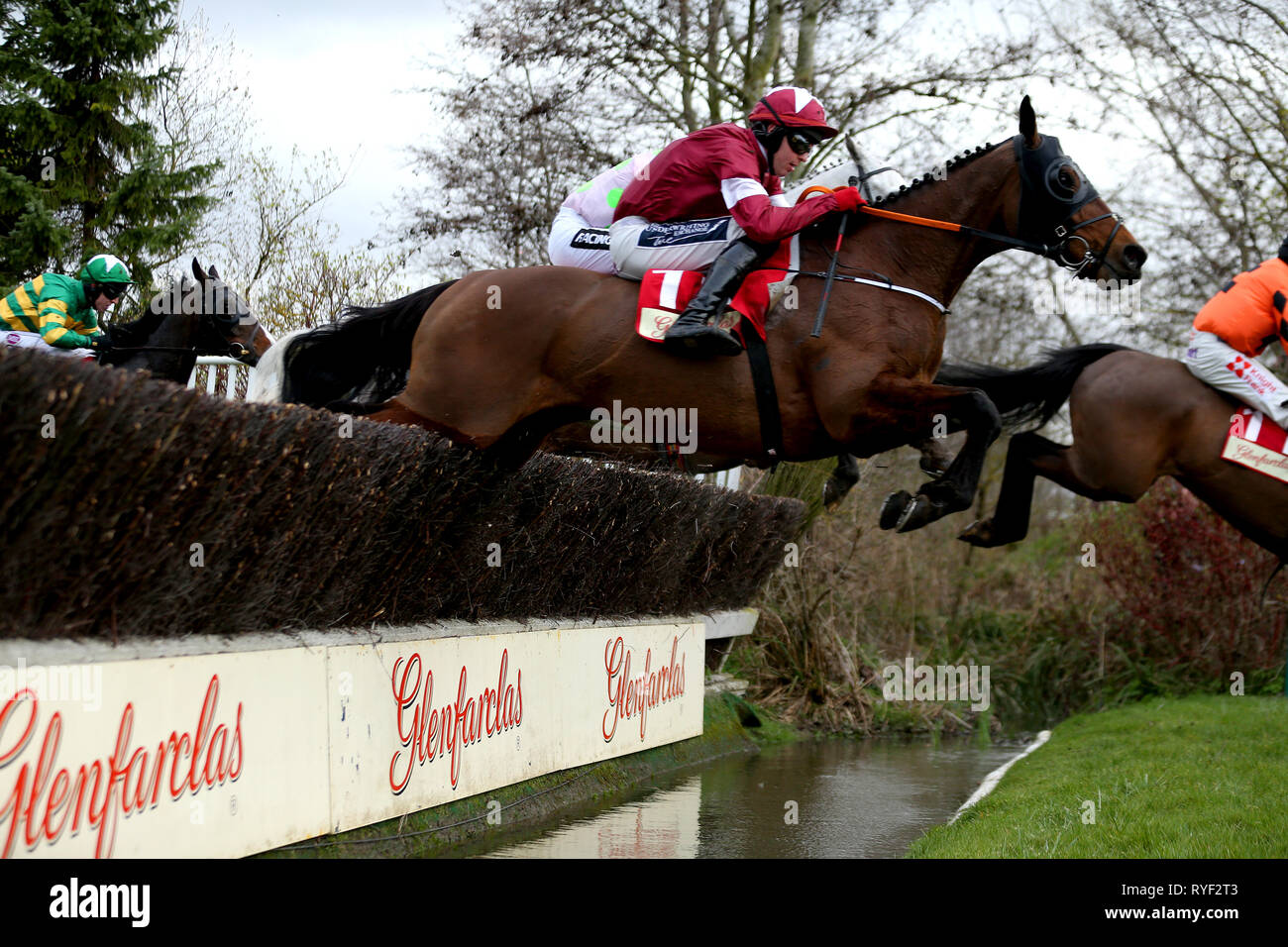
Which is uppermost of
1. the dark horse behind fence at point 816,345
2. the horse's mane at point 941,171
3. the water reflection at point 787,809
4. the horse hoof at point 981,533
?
the horse's mane at point 941,171

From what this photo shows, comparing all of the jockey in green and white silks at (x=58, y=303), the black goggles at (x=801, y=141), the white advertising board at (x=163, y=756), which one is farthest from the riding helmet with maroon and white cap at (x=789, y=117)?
the jockey in green and white silks at (x=58, y=303)

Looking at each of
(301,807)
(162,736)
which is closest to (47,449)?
(162,736)

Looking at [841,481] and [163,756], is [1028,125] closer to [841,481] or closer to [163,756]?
[841,481]

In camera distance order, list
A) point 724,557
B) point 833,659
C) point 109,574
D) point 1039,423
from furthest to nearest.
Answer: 1. point 833,659
2. point 724,557
3. point 1039,423
4. point 109,574

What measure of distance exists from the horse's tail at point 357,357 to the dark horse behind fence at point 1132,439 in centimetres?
309

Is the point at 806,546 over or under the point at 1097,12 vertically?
under

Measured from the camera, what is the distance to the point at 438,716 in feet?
21.7

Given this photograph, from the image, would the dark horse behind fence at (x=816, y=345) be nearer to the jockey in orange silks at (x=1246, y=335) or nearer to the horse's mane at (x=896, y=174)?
the horse's mane at (x=896, y=174)

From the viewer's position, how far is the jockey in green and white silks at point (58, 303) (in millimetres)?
8719

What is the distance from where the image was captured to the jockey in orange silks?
7.51 m

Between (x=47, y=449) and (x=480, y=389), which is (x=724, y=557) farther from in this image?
(x=47, y=449)

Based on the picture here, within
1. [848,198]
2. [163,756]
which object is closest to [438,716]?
[163,756]

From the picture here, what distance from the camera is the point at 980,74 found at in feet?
51.2

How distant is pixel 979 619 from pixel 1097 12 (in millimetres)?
8505
